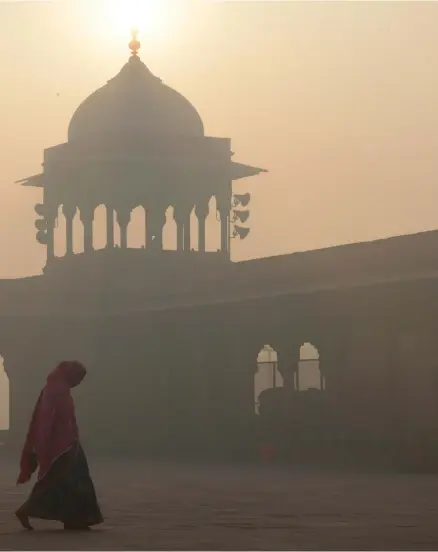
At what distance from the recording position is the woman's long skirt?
10172mm

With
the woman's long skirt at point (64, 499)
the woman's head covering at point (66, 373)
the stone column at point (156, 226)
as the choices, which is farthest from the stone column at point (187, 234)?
the woman's long skirt at point (64, 499)

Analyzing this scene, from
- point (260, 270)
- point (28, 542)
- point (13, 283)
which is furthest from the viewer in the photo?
point (13, 283)

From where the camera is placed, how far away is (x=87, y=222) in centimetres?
2959

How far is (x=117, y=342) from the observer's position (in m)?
26.9

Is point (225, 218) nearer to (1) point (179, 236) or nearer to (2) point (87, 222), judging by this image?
(1) point (179, 236)

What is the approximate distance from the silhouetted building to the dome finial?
0.05 meters

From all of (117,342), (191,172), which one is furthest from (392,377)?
(191,172)

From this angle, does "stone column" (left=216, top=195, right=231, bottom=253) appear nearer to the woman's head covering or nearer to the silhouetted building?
the silhouetted building

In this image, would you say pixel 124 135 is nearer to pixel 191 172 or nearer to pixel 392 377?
pixel 191 172

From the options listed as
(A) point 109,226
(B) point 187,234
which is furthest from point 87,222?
(B) point 187,234

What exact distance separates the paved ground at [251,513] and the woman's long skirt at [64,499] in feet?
0.39

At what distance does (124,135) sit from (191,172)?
1343 mm

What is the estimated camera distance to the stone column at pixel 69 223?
29969 mm

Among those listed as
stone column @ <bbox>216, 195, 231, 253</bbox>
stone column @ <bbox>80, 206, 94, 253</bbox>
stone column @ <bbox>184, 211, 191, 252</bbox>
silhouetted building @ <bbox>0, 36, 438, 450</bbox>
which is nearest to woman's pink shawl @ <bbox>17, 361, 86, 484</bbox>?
silhouetted building @ <bbox>0, 36, 438, 450</bbox>
